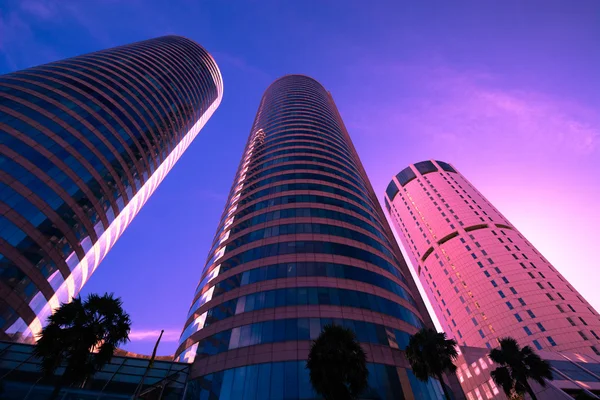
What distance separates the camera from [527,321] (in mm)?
75688

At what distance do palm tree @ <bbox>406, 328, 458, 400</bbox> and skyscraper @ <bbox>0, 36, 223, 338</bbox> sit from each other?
130 feet

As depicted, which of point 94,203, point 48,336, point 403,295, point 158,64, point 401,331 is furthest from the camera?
point 158,64

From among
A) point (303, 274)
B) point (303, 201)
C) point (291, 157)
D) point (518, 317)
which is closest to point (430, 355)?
point (303, 274)

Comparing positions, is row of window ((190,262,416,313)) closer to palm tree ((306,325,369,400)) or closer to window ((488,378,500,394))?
palm tree ((306,325,369,400))

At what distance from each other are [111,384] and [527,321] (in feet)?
289

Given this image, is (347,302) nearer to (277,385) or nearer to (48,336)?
(277,385)

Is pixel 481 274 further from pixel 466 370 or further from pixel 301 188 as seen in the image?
pixel 301 188

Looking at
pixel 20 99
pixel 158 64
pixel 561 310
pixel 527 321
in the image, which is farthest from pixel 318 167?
pixel 561 310

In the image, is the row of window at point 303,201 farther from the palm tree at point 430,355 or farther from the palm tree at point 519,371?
the palm tree at point 519,371

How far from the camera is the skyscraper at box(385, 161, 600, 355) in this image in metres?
74.1

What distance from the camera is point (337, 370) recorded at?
1880cm

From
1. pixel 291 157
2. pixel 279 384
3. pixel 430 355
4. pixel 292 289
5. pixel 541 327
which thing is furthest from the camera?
pixel 541 327

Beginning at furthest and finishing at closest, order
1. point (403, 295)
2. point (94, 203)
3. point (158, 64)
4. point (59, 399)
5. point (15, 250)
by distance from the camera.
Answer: point (158, 64) → point (94, 203) → point (403, 295) → point (15, 250) → point (59, 399)

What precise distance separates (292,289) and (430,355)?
546 inches
